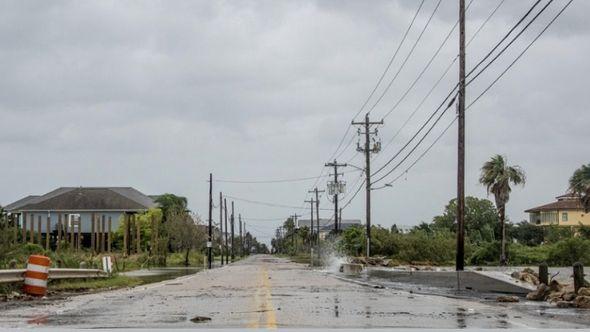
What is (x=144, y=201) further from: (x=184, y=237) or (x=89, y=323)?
(x=89, y=323)

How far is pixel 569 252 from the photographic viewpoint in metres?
54.6

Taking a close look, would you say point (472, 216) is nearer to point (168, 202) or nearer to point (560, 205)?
point (560, 205)

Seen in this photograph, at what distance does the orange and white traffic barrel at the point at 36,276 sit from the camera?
20.4m

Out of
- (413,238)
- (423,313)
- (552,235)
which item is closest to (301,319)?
(423,313)

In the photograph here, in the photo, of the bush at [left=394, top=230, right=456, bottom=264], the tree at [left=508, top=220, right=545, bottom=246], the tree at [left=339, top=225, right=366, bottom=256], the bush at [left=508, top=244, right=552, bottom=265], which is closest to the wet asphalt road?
the bush at [left=394, top=230, right=456, bottom=264]

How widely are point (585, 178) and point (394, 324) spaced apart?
5392 cm

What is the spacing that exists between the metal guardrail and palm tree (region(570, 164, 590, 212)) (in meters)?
42.2

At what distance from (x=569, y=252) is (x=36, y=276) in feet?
142

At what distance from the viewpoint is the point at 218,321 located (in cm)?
1293

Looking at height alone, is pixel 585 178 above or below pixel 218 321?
above

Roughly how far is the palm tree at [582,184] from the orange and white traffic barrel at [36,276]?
4926 centimetres

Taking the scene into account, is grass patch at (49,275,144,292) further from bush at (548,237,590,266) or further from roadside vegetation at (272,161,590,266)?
bush at (548,237,590,266)

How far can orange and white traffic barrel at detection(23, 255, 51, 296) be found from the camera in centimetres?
2038

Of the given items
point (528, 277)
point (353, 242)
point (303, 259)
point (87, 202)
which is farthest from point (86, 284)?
point (303, 259)
